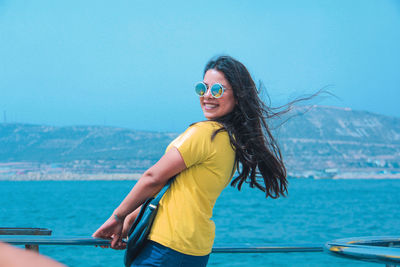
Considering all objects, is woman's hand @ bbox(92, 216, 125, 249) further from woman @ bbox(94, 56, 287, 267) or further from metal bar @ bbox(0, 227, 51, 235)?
metal bar @ bbox(0, 227, 51, 235)

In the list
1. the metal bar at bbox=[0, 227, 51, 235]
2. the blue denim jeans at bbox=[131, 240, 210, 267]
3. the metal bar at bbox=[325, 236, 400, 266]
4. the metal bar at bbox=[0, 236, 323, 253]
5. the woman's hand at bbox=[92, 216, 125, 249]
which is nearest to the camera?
the metal bar at bbox=[325, 236, 400, 266]

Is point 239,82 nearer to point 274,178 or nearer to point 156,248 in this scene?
point 274,178

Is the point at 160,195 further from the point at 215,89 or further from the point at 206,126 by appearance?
the point at 215,89

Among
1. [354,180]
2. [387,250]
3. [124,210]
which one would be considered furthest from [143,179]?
[354,180]

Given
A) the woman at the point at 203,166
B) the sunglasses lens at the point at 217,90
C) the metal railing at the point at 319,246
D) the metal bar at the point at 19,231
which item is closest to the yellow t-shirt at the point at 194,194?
the woman at the point at 203,166

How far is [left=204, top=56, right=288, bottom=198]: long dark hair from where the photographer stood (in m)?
1.72

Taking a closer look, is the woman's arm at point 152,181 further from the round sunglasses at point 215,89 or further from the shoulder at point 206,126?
the round sunglasses at point 215,89

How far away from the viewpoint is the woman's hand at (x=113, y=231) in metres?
1.70

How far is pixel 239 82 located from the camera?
5.73 ft

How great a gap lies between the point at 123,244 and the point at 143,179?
1.07 ft

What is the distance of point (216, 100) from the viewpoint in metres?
1.74

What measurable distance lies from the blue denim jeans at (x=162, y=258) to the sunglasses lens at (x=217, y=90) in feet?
1.72

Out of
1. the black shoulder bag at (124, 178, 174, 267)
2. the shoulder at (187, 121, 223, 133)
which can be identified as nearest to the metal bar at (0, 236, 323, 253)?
the black shoulder bag at (124, 178, 174, 267)

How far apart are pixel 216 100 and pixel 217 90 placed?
5 centimetres
